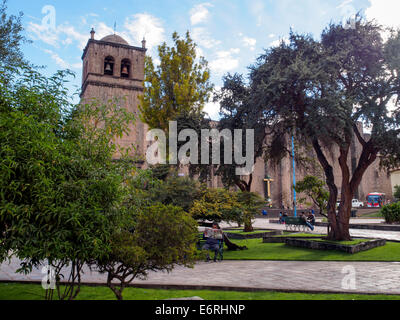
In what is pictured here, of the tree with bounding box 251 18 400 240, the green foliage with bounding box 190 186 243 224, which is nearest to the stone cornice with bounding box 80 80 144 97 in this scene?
the tree with bounding box 251 18 400 240

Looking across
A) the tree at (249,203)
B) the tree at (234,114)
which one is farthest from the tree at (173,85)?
the tree at (249,203)

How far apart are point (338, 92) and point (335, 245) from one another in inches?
234

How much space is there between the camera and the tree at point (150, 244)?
4879 millimetres

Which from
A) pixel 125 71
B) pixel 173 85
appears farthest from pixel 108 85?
pixel 173 85

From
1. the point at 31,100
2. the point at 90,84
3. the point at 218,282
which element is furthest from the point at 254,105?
the point at 90,84

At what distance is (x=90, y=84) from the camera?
108 feet

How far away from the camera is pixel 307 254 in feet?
39.9

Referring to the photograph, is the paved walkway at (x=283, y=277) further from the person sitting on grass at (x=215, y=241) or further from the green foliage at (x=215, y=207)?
the green foliage at (x=215, y=207)

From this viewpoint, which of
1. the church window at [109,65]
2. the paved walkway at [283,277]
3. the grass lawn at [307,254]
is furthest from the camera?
the church window at [109,65]

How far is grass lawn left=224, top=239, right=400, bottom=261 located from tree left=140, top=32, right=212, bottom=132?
10.9 meters

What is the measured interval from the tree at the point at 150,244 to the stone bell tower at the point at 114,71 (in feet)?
91.7

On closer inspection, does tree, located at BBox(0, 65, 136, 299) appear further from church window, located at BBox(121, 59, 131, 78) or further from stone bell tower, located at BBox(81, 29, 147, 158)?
church window, located at BBox(121, 59, 131, 78)

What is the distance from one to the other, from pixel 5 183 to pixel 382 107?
13106mm
